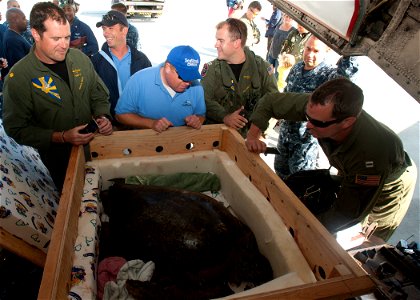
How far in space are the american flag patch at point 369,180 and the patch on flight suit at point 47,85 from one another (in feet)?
Result: 7.10

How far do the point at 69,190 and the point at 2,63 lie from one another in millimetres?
4330

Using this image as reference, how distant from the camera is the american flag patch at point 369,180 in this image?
1.95 m

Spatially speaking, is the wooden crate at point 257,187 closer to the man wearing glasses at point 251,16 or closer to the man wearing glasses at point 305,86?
the man wearing glasses at point 305,86

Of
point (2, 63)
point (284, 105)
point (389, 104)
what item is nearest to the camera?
point (284, 105)

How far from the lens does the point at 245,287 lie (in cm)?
148

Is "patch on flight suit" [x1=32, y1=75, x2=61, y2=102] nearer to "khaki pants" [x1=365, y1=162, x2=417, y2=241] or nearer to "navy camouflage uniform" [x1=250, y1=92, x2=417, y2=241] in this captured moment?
"navy camouflage uniform" [x1=250, y1=92, x2=417, y2=241]

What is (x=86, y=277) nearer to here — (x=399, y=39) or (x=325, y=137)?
(x=325, y=137)

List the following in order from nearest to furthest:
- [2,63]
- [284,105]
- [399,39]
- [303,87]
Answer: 1. [399,39]
2. [284,105]
3. [303,87]
4. [2,63]

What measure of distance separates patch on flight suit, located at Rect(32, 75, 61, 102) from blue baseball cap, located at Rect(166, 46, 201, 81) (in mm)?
860

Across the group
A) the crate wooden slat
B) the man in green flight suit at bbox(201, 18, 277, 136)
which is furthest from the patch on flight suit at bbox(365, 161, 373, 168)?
the crate wooden slat

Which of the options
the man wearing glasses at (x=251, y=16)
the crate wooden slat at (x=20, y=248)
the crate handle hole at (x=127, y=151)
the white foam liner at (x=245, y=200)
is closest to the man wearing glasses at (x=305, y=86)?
the white foam liner at (x=245, y=200)

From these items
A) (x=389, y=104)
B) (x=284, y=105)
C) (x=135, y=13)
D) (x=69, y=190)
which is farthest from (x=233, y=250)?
(x=135, y=13)

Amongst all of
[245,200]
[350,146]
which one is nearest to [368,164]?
[350,146]

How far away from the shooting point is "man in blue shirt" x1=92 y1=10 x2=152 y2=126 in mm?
3295
